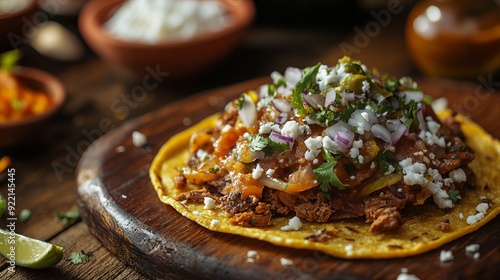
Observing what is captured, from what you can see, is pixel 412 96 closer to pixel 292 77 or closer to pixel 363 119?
pixel 363 119

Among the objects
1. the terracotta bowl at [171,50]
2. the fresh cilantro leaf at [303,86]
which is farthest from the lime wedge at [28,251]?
the terracotta bowl at [171,50]

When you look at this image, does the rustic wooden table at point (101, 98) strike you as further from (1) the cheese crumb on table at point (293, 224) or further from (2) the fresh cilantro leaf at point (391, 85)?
(2) the fresh cilantro leaf at point (391, 85)

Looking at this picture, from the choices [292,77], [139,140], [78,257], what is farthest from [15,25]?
[292,77]

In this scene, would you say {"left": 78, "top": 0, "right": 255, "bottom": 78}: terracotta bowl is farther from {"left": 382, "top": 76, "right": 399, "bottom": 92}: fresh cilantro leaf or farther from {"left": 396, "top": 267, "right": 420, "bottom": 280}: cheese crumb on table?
{"left": 396, "top": 267, "right": 420, "bottom": 280}: cheese crumb on table

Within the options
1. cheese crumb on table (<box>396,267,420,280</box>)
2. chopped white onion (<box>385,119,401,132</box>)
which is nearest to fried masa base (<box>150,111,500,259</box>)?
cheese crumb on table (<box>396,267,420,280</box>)

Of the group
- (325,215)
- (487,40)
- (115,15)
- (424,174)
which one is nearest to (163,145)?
(325,215)

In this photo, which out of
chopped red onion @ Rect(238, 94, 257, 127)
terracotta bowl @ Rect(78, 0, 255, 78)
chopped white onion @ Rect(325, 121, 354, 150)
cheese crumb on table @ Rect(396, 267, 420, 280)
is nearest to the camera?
cheese crumb on table @ Rect(396, 267, 420, 280)
